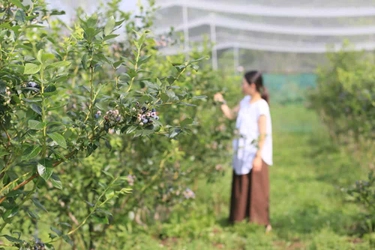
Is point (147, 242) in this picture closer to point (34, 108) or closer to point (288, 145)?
point (34, 108)

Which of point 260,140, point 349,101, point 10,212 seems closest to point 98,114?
point 10,212

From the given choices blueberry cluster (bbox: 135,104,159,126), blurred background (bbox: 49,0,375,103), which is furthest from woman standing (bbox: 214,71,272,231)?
blurred background (bbox: 49,0,375,103)

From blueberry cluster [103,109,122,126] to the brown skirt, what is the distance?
3017 millimetres

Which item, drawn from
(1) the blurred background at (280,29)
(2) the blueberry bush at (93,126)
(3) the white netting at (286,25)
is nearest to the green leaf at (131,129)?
(2) the blueberry bush at (93,126)

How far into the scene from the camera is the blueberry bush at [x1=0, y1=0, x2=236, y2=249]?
1565 millimetres

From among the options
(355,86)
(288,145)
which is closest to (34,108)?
(355,86)

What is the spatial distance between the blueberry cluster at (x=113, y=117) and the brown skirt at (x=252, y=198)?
119 inches

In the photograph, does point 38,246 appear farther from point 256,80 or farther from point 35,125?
point 256,80

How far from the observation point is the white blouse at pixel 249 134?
14.2 ft

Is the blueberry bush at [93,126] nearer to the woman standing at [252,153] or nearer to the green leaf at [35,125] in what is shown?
the green leaf at [35,125]

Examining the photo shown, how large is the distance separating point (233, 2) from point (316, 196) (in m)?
8.03

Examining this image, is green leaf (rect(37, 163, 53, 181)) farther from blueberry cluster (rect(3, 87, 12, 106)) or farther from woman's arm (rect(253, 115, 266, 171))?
woman's arm (rect(253, 115, 266, 171))

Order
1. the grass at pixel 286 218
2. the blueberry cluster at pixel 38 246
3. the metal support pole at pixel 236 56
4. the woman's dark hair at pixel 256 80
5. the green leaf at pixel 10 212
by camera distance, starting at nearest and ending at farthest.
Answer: the green leaf at pixel 10 212 → the blueberry cluster at pixel 38 246 → the grass at pixel 286 218 → the woman's dark hair at pixel 256 80 → the metal support pole at pixel 236 56

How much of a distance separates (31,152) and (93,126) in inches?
8.8
